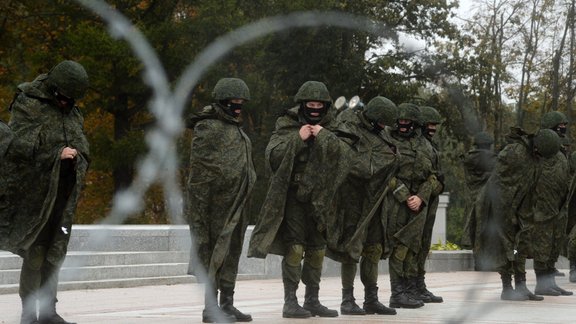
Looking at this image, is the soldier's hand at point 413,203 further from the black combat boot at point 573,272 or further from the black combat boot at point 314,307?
the black combat boot at point 573,272

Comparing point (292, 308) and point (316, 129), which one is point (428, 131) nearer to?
point (316, 129)

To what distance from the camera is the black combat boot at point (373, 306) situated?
13.6 meters

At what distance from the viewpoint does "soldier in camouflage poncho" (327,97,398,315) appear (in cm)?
1340

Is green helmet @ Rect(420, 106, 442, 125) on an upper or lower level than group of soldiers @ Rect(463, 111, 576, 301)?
upper

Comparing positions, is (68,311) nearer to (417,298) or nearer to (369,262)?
(369,262)

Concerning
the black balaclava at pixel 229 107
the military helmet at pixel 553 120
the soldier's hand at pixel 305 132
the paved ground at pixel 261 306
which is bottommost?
the paved ground at pixel 261 306

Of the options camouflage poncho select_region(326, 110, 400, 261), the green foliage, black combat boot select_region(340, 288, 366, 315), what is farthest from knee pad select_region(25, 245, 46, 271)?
the green foliage

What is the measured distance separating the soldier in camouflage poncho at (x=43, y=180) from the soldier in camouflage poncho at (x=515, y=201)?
6.44m

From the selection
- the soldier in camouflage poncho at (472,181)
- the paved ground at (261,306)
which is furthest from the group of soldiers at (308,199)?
the soldier in camouflage poncho at (472,181)

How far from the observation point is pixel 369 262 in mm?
13938

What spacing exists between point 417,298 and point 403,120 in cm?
210

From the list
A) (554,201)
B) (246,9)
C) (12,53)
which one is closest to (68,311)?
(554,201)

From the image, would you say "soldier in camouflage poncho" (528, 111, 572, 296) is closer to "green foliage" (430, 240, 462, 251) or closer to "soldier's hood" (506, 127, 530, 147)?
"soldier's hood" (506, 127, 530, 147)

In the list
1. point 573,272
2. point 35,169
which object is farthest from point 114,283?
point 573,272
